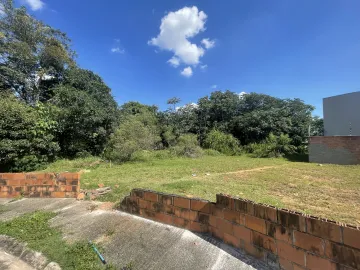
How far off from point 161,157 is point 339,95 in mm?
10392

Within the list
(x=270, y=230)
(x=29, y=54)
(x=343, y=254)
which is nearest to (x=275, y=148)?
(x=270, y=230)

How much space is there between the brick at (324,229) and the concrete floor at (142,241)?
56 cm

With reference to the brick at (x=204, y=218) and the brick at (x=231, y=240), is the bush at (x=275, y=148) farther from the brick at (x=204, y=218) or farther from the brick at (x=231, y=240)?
the brick at (x=231, y=240)

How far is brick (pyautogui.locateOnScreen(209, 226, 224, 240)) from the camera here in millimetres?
2254

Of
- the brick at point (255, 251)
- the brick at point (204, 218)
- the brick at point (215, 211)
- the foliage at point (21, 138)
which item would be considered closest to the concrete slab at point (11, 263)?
the brick at point (204, 218)

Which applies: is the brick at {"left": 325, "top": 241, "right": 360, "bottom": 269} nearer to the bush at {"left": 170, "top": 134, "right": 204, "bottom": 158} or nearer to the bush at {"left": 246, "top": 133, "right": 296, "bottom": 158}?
the bush at {"left": 170, "top": 134, "right": 204, "bottom": 158}

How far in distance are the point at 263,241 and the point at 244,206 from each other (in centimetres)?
32

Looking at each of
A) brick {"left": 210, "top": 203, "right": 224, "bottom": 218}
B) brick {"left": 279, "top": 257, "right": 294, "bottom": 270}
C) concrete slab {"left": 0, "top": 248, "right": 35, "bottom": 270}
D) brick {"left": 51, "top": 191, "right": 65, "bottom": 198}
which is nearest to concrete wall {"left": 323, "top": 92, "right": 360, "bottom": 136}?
brick {"left": 210, "top": 203, "right": 224, "bottom": 218}

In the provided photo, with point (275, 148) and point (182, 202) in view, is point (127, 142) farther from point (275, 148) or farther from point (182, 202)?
point (275, 148)

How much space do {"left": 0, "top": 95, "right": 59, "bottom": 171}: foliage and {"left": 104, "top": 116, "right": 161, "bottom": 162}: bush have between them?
2.80 metres

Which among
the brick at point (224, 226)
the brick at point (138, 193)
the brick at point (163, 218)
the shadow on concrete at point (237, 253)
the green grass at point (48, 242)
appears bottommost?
the green grass at point (48, 242)

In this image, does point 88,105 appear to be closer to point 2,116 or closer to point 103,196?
point 2,116

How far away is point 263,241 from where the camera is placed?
1846 mm

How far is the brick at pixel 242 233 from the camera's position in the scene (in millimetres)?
1975
